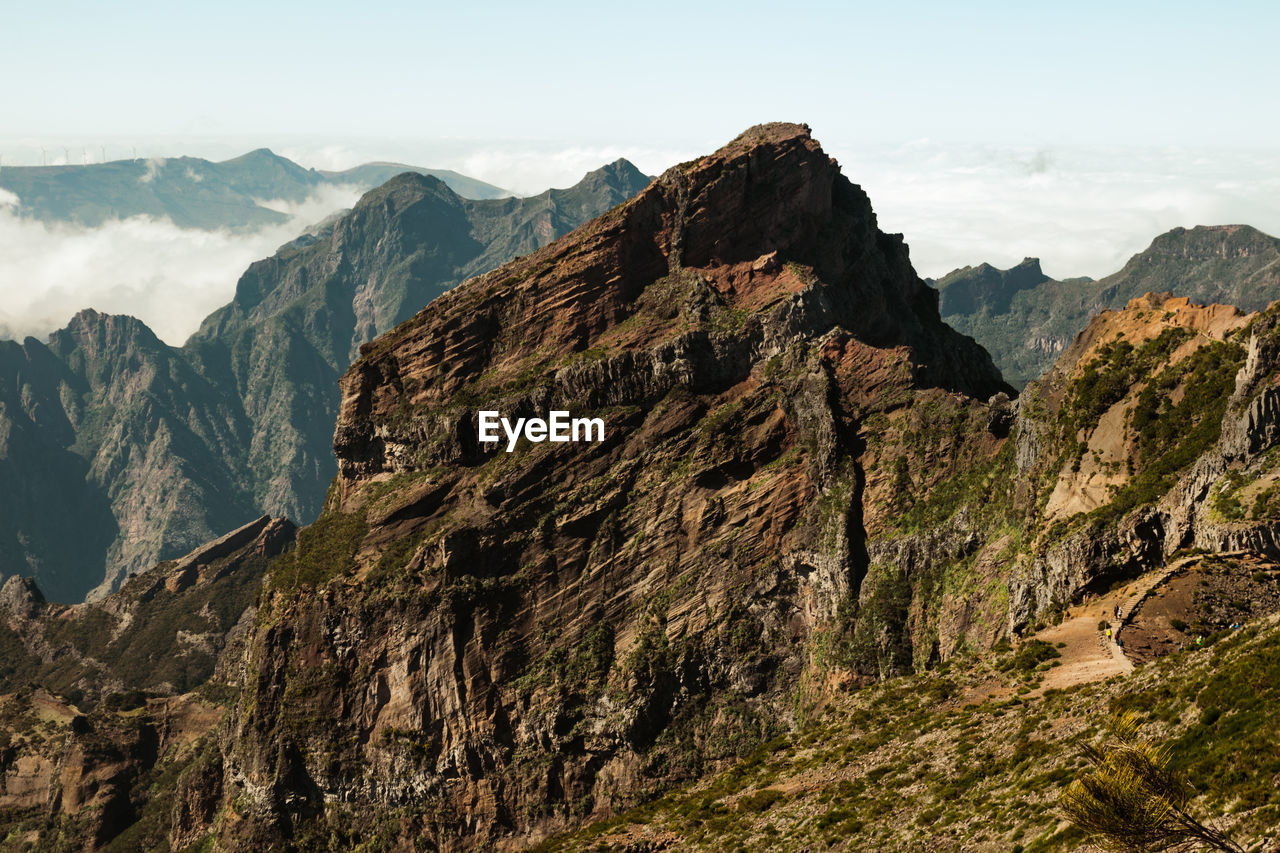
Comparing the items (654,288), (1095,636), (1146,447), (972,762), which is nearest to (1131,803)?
(972,762)

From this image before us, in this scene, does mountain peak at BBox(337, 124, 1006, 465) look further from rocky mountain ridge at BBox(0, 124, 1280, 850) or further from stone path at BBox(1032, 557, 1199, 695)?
stone path at BBox(1032, 557, 1199, 695)

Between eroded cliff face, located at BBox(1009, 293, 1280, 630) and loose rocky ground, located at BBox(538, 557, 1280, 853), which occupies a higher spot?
eroded cliff face, located at BBox(1009, 293, 1280, 630)

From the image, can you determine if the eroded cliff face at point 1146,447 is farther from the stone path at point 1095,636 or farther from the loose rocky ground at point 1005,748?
the loose rocky ground at point 1005,748

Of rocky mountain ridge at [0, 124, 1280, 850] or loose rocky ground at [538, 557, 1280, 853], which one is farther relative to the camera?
rocky mountain ridge at [0, 124, 1280, 850]

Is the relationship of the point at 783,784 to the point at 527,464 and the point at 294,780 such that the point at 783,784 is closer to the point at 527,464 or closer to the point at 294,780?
the point at 527,464

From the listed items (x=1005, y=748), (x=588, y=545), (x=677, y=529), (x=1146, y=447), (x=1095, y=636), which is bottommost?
(x=588, y=545)

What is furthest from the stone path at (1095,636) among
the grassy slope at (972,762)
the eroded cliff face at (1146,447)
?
the eroded cliff face at (1146,447)

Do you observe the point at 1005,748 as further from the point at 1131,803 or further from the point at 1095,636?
the point at 1131,803

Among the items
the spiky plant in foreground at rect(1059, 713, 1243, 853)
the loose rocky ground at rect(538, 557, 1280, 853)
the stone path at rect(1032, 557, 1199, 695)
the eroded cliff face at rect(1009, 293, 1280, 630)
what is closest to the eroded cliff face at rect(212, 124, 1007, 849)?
the eroded cliff face at rect(1009, 293, 1280, 630)

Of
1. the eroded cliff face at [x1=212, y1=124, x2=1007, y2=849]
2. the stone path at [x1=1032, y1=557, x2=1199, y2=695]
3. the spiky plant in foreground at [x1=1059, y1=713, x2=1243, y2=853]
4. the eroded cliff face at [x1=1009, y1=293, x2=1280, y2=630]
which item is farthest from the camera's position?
the eroded cliff face at [x1=212, y1=124, x2=1007, y2=849]
